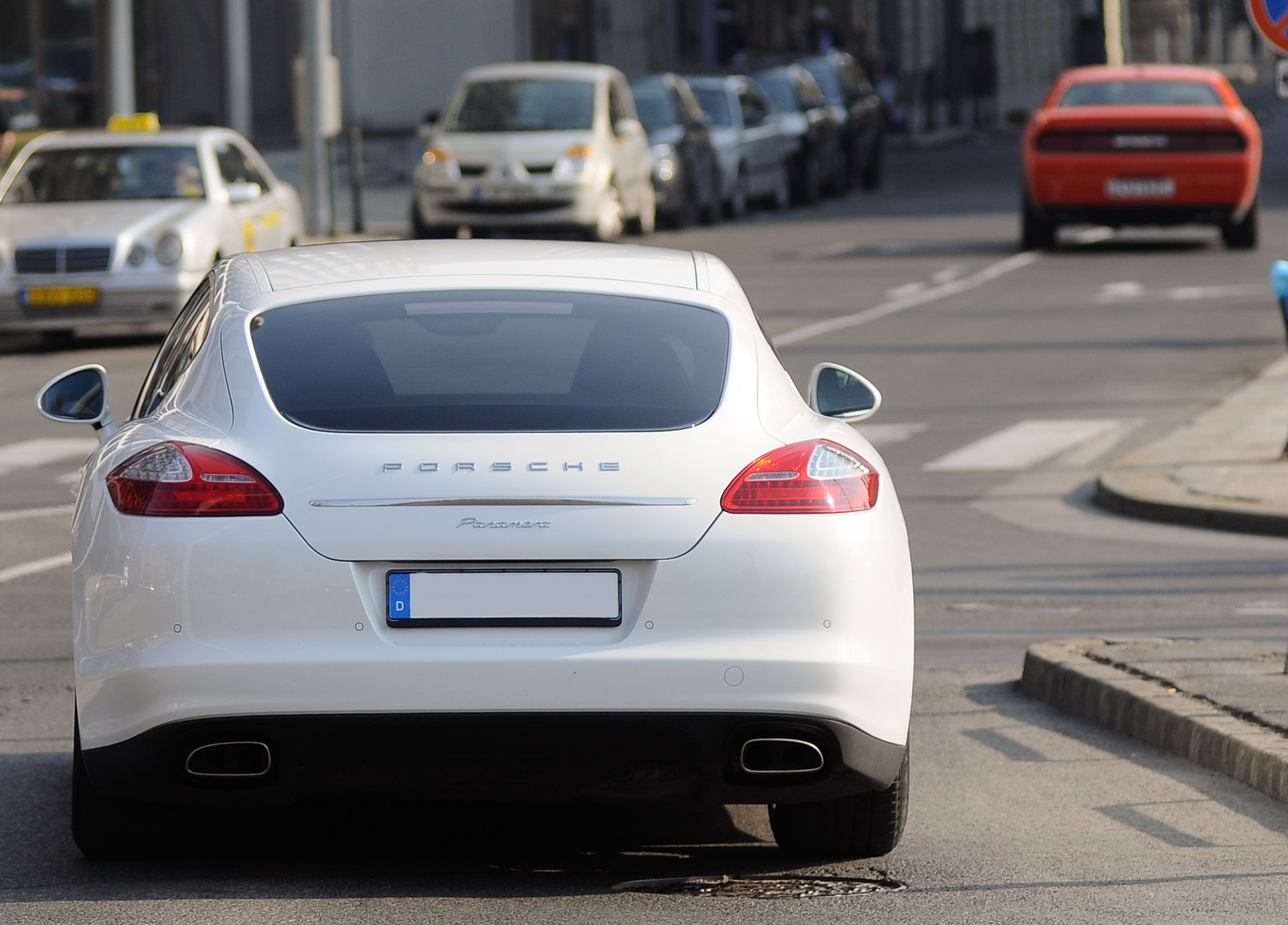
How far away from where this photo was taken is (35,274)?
1989cm

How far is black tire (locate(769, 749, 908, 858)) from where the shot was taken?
233 inches

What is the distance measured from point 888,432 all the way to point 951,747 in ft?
25.7

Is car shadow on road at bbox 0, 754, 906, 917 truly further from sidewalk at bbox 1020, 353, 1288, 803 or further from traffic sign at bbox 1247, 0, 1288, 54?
traffic sign at bbox 1247, 0, 1288, 54

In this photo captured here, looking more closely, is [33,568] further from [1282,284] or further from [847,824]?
[1282,284]

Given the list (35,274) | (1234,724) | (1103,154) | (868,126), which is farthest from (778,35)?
(1234,724)

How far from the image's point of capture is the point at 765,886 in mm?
5742

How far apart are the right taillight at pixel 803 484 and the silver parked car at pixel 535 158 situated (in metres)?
22.4

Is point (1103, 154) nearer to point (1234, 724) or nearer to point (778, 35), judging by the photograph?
point (1234, 724)

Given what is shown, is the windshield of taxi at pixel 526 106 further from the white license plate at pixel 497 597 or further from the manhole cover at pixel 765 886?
the white license plate at pixel 497 597

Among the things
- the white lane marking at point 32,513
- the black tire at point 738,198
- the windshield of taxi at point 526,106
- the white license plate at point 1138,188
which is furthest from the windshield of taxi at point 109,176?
the black tire at point 738,198

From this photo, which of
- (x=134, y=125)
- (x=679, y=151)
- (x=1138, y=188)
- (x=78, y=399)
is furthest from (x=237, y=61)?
(x=78, y=399)

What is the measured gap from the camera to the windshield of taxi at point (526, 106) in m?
29.1

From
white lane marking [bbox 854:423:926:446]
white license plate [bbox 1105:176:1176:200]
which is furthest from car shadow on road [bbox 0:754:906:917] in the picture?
white license plate [bbox 1105:176:1176:200]

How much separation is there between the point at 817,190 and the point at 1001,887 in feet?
108
